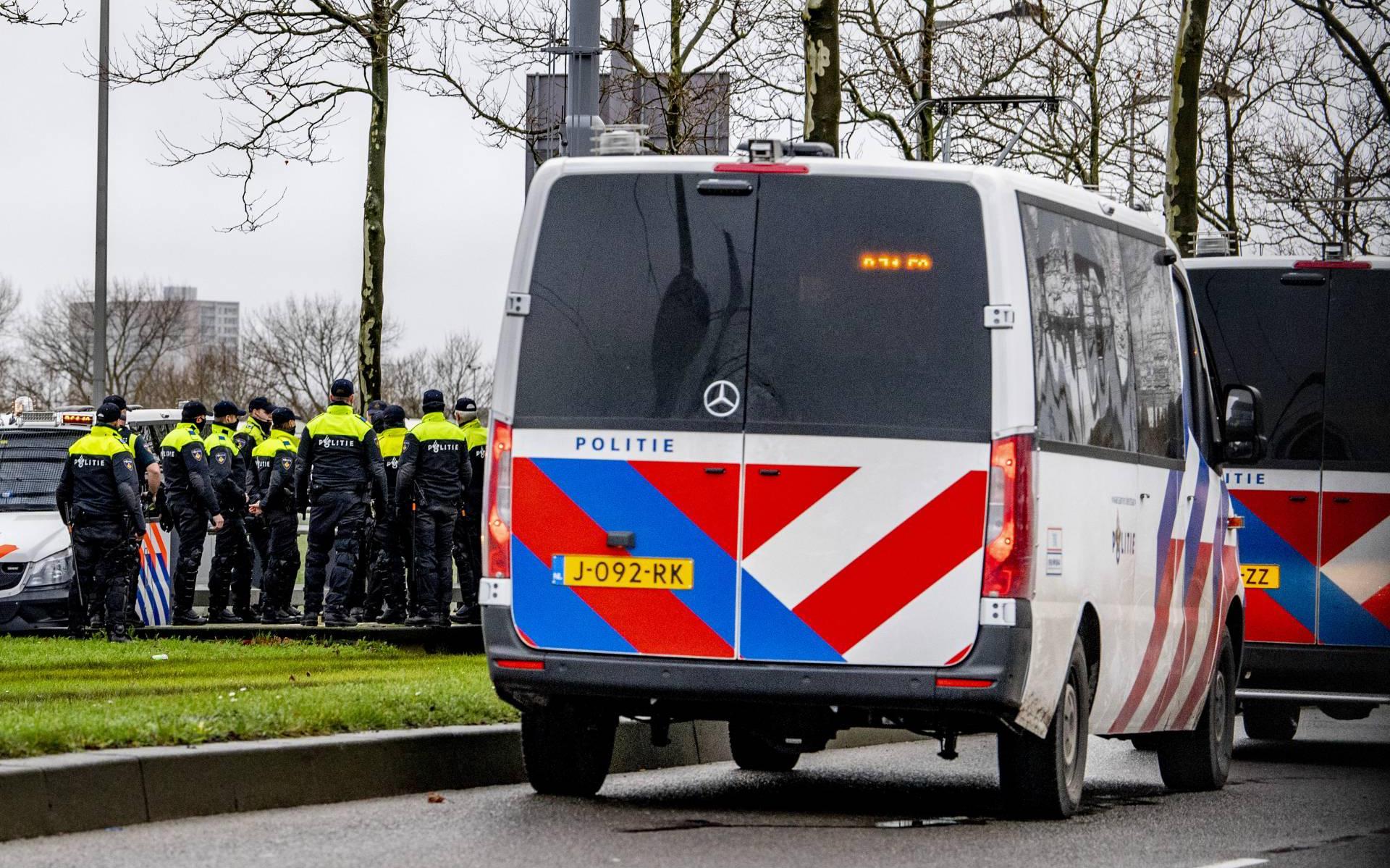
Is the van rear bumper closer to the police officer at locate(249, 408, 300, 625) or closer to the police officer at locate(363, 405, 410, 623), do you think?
the police officer at locate(363, 405, 410, 623)

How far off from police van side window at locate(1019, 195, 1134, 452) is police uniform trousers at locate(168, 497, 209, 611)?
1183 cm

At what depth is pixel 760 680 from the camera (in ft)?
28.2

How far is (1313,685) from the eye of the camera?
13055 mm

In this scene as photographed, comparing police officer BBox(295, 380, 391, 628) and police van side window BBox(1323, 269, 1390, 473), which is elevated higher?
police van side window BBox(1323, 269, 1390, 473)

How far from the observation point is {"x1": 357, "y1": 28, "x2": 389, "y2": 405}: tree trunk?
27500mm

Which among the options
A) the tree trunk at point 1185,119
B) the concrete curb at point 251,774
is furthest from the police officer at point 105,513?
the tree trunk at point 1185,119

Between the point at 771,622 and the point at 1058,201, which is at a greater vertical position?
the point at 1058,201

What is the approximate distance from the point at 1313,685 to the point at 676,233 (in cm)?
592

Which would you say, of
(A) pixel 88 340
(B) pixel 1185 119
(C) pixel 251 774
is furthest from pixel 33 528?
(A) pixel 88 340

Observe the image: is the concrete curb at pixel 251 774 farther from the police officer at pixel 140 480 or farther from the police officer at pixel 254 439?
the police officer at pixel 254 439

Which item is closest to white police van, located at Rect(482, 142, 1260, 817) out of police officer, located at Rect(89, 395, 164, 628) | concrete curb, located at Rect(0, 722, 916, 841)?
concrete curb, located at Rect(0, 722, 916, 841)

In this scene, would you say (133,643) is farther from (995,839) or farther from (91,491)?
(995,839)

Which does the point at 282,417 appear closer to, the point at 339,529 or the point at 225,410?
the point at 225,410

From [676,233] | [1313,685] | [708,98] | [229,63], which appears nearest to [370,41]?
[229,63]
